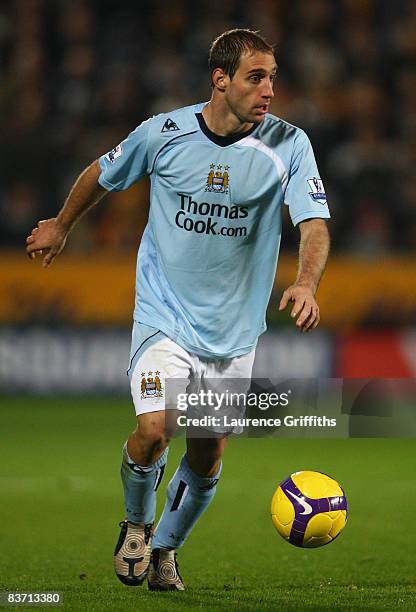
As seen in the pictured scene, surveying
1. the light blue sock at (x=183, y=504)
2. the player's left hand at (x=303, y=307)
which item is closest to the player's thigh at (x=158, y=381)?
the light blue sock at (x=183, y=504)

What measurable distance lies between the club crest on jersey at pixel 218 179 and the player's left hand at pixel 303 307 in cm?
74

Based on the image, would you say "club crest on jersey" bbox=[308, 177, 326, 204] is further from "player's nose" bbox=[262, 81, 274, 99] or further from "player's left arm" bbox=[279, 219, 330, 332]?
"player's nose" bbox=[262, 81, 274, 99]

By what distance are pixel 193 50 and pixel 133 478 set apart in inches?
405

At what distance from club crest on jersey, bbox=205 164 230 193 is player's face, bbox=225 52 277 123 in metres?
0.25

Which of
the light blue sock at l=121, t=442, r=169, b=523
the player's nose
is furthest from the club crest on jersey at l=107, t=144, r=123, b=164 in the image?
the light blue sock at l=121, t=442, r=169, b=523

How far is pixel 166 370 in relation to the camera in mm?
5074

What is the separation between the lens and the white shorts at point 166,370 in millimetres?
5023

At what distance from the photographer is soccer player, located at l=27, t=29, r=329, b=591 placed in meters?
5.05

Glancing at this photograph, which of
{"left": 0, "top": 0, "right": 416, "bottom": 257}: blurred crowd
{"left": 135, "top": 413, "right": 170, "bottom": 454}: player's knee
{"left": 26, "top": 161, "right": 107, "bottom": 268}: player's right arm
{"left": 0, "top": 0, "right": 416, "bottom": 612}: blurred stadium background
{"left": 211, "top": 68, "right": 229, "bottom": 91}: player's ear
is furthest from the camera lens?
{"left": 0, "top": 0, "right": 416, "bottom": 257}: blurred crowd

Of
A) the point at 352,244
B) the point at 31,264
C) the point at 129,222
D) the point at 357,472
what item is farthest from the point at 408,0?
the point at 357,472

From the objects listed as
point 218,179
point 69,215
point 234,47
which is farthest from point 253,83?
point 69,215

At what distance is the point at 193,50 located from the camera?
48.3 feet

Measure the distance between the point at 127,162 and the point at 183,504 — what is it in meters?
1.53

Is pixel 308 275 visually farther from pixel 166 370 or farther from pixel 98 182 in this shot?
pixel 98 182
